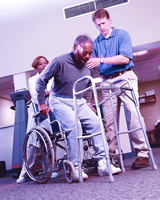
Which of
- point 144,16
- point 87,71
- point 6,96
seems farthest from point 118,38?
point 6,96

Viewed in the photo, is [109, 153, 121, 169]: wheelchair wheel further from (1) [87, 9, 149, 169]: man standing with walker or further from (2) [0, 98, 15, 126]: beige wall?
(2) [0, 98, 15, 126]: beige wall

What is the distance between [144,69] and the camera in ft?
24.6

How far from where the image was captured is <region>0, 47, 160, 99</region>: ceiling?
5.88 m

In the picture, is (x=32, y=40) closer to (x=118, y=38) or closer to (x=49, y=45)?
(x=49, y=45)

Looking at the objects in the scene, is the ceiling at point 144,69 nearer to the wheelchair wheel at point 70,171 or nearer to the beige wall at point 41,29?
the beige wall at point 41,29

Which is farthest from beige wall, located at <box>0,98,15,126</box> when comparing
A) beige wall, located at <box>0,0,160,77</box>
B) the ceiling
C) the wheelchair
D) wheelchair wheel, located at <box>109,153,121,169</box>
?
wheelchair wheel, located at <box>109,153,121,169</box>

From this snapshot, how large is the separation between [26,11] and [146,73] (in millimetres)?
4802

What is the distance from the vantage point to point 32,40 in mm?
4992

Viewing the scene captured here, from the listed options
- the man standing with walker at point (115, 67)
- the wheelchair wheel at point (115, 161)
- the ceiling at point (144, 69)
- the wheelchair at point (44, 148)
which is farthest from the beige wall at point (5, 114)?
the wheelchair wheel at point (115, 161)

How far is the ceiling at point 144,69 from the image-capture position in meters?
5.88

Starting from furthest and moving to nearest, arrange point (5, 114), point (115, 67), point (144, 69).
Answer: point (5, 114) < point (144, 69) < point (115, 67)

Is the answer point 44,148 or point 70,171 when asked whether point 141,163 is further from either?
point 44,148

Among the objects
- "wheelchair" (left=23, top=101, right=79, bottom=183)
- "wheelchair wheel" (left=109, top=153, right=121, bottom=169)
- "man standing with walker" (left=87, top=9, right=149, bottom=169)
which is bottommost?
"wheelchair wheel" (left=109, top=153, right=121, bottom=169)

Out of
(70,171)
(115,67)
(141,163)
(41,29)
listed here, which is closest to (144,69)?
(41,29)
